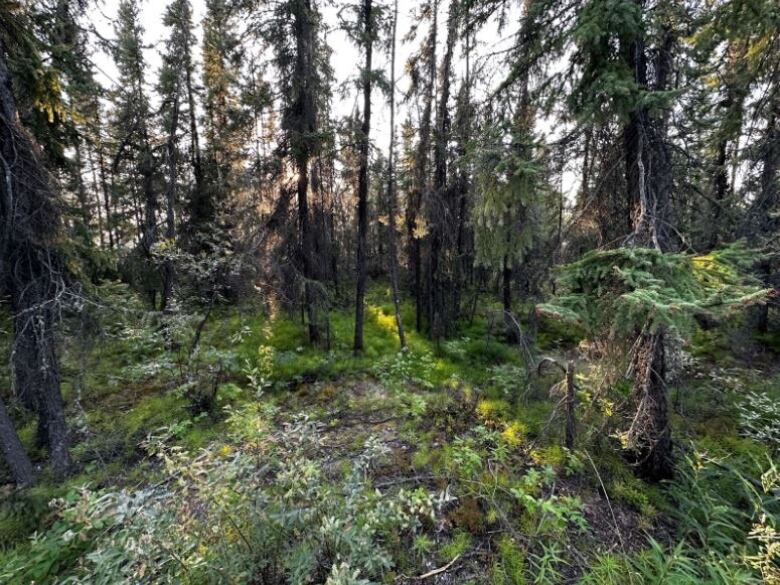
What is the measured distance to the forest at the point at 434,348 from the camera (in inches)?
103

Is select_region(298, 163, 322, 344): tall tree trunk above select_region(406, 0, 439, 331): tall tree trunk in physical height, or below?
below

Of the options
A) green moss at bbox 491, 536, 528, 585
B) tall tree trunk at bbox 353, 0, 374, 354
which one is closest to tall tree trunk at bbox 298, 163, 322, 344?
tall tree trunk at bbox 353, 0, 374, 354

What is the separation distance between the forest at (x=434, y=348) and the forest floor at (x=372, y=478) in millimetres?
41

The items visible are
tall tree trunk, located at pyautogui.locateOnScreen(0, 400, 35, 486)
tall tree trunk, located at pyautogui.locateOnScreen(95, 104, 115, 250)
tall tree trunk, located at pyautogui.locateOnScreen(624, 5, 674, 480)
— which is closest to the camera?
tall tree trunk, located at pyautogui.locateOnScreen(624, 5, 674, 480)

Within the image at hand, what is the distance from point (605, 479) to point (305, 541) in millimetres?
4054

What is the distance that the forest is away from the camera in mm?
2623

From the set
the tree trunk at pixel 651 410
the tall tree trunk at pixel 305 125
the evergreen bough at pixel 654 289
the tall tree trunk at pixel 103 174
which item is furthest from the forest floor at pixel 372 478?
the tall tree trunk at pixel 103 174

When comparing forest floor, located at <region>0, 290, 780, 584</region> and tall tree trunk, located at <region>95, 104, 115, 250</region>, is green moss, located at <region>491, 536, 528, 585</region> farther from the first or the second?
tall tree trunk, located at <region>95, 104, 115, 250</region>

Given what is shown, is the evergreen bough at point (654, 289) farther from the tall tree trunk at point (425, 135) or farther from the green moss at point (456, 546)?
the tall tree trunk at point (425, 135)

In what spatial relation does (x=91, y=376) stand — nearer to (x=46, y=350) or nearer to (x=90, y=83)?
(x=46, y=350)

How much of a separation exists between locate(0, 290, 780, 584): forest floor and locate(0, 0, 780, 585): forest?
1.6 inches

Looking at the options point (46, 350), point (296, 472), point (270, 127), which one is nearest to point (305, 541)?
point (296, 472)

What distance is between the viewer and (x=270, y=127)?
8648mm

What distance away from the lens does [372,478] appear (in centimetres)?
420
